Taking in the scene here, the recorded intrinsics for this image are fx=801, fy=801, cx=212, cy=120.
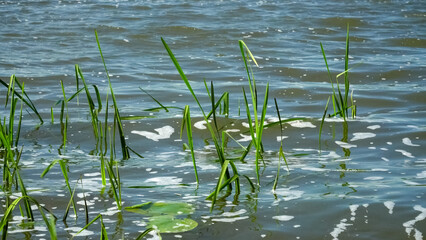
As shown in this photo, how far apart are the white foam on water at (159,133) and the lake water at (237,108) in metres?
0.01

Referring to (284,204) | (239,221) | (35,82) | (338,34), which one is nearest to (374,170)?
(284,204)

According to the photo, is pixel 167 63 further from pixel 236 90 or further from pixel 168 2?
pixel 168 2

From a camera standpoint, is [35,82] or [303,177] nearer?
[303,177]

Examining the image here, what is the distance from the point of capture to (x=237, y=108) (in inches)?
184

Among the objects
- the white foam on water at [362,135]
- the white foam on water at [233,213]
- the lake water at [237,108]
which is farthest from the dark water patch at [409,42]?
the white foam on water at [233,213]

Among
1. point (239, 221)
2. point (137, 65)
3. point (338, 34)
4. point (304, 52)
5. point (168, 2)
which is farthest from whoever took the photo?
point (168, 2)

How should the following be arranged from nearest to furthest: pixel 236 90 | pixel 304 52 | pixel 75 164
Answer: pixel 75 164 < pixel 236 90 < pixel 304 52

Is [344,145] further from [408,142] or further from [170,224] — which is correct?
[170,224]

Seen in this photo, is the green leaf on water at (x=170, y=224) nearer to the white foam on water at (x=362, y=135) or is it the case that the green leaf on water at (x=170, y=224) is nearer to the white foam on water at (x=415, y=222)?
the white foam on water at (x=415, y=222)

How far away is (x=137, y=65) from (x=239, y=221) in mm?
3924

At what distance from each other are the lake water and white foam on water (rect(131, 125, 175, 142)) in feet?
0.03

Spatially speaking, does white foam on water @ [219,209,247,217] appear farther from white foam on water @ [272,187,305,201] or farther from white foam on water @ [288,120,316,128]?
white foam on water @ [288,120,316,128]

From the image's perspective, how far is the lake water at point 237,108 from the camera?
261 cm

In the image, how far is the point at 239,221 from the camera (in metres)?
2.56
